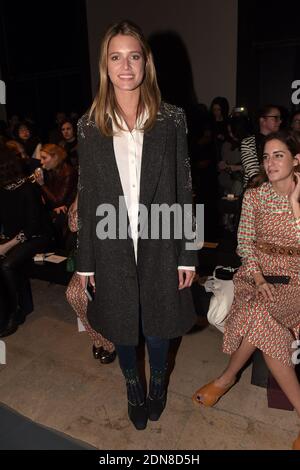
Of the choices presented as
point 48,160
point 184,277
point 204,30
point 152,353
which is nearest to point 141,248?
point 184,277

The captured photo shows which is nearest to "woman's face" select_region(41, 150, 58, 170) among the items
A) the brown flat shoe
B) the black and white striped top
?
the black and white striped top

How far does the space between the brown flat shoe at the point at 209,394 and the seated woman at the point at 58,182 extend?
2.10 metres

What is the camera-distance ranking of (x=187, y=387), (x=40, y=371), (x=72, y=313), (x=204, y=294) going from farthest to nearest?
(x=72, y=313) < (x=204, y=294) < (x=40, y=371) < (x=187, y=387)

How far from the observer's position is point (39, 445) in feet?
6.02

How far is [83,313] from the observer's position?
93.6 inches

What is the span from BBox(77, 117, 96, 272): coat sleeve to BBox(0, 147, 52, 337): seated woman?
1357mm

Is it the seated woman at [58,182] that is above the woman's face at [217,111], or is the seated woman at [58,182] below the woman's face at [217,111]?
below

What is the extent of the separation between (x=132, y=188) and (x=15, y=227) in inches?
67.6

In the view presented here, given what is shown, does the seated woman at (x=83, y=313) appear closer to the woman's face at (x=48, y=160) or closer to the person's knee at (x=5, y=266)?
the person's knee at (x=5, y=266)

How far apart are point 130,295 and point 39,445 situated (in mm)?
857

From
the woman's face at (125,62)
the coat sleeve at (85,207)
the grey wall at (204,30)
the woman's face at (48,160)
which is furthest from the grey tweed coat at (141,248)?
the grey wall at (204,30)

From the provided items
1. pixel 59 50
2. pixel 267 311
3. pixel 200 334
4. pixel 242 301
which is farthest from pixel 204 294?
pixel 59 50

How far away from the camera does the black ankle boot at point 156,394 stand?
1.95 m

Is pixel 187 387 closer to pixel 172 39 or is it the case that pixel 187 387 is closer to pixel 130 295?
pixel 130 295
